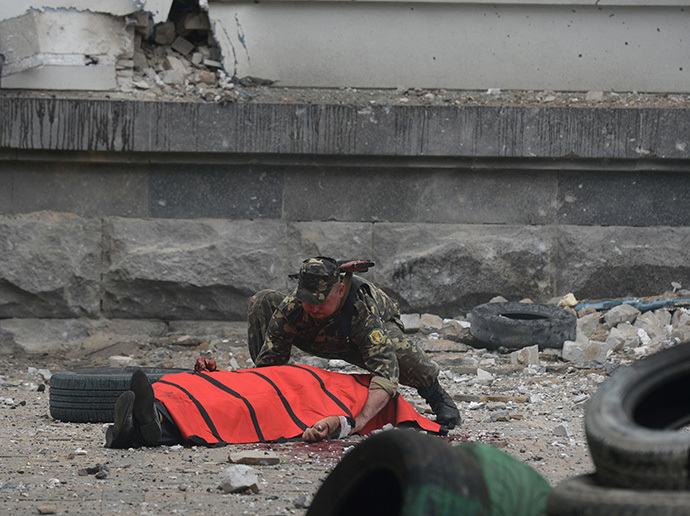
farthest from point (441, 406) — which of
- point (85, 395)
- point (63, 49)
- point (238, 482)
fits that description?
point (63, 49)

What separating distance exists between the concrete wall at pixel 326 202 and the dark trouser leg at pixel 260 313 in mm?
1485

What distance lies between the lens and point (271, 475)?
348 cm

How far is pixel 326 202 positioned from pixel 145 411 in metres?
3.32

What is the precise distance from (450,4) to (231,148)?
89.7 inches

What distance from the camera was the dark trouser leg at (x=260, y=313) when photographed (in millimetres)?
5312

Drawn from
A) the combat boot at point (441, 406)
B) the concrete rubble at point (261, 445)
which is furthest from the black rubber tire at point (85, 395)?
the combat boot at point (441, 406)

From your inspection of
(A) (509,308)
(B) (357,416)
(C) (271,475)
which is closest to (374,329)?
(B) (357,416)

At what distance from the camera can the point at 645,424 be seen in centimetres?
219

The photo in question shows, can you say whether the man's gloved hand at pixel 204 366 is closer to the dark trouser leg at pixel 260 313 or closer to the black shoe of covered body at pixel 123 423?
the dark trouser leg at pixel 260 313

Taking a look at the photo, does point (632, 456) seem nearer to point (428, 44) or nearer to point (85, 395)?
point (85, 395)

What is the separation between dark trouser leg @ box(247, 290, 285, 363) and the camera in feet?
17.4

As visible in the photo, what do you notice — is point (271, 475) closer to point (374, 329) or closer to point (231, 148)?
point (374, 329)

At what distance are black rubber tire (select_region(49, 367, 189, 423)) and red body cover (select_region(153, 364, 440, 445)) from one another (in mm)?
508

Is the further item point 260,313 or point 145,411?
point 260,313
